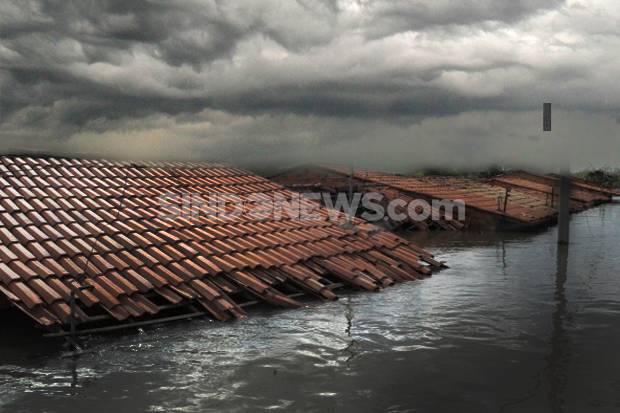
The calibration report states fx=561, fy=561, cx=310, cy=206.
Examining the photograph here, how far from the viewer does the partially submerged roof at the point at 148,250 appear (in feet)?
37.1

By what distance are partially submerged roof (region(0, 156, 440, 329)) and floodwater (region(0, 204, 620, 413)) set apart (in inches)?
32.2

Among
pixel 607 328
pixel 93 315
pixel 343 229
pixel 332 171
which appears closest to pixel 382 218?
pixel 332 171

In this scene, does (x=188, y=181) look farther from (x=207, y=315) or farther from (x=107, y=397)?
(x=107, y=397)

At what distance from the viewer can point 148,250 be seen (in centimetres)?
1341

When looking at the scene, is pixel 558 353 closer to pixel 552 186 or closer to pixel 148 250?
pixel 148 250

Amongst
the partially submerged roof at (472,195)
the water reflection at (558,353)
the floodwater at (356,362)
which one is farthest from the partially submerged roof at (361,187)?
the floodwater at (356,362)

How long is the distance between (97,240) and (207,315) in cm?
319

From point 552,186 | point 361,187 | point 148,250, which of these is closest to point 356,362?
point 148,250

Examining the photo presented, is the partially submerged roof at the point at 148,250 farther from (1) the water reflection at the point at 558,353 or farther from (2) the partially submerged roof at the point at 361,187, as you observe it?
(2) the partially submerged roof at the point at 361,187

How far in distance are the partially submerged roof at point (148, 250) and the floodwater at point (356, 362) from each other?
82cm

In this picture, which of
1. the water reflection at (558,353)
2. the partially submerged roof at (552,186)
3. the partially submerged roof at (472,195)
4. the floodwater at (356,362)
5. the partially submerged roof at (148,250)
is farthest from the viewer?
the partially submerged roof at (552,186)

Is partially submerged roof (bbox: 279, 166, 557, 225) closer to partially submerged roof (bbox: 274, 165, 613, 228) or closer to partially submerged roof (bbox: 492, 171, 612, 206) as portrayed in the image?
partially submerged roof (bbox: 274, 165, 613, 228)

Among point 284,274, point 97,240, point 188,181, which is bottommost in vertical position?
point 284,274

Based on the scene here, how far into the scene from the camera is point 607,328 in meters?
12.8
